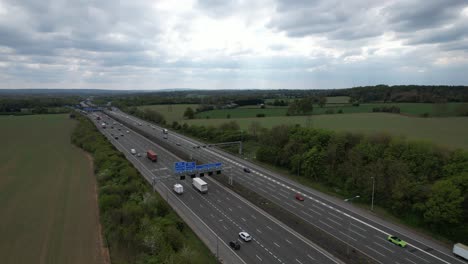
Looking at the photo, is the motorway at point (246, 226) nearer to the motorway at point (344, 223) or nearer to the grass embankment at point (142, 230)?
the grass embankment at point (142, 230)

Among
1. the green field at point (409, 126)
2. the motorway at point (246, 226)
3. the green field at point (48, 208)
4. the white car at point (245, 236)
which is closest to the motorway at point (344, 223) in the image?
the motorway at point (246, 226)

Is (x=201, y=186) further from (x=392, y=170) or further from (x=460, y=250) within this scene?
(x=460, y=250)

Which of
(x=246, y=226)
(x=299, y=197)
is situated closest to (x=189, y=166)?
(x=246, y=226)

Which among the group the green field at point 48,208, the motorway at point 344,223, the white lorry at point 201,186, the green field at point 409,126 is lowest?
the motorway at point 344,223

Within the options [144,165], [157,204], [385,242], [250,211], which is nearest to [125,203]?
[157,204]

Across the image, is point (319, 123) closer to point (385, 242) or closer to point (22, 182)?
point (385, 242)

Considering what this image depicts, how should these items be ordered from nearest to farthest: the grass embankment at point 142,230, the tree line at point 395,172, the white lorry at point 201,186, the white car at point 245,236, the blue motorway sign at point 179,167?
1. the grass embankment at point 142,230
2. the white car at point 245,236
3. the tree line at point 395,172
4. the blue motorway sign at point 179,167
5. the white lorry at point 201,186
